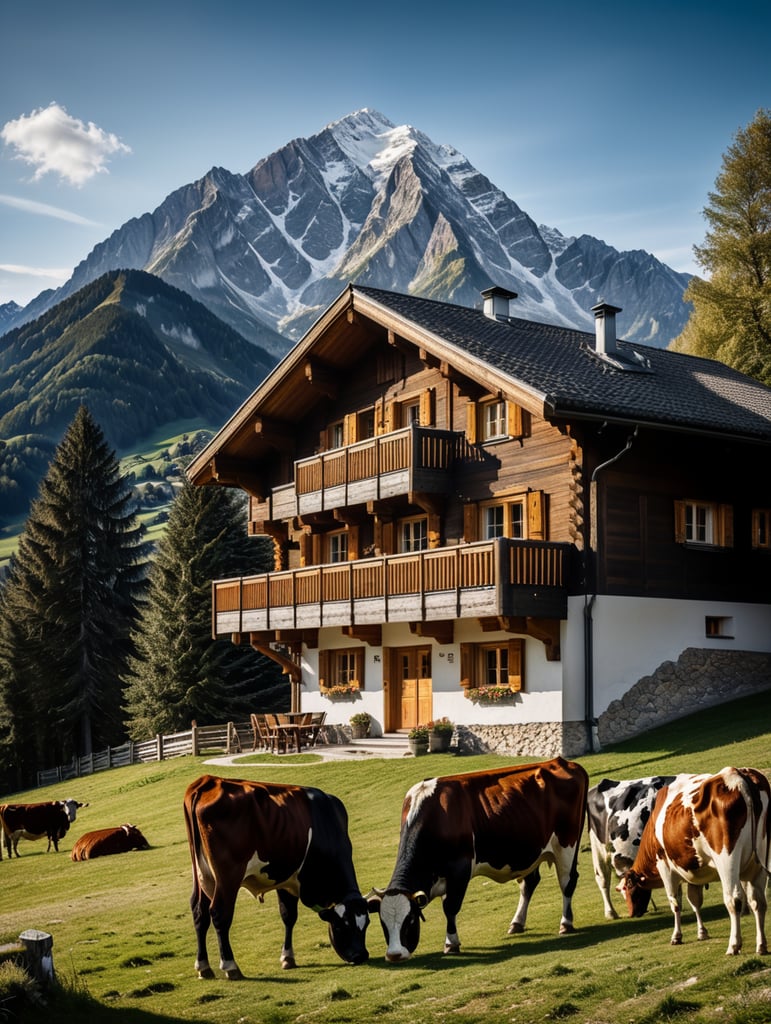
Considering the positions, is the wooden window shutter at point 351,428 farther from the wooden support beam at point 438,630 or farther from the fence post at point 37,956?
the fence post at point 37,956

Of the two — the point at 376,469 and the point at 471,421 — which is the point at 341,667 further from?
the point at 471,421

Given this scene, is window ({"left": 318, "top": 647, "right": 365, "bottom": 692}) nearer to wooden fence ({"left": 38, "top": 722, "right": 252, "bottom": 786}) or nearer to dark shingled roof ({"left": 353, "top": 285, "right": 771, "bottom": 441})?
wooden fence ({"left": 38, "top": 722, "right": 252, "bottom": 786})

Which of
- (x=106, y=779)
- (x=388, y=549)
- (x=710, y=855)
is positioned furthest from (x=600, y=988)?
(x=106, y=779)

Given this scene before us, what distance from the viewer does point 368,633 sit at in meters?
30.5

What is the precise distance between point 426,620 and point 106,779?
49.6 feet

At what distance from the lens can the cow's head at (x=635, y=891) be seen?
10834 mm

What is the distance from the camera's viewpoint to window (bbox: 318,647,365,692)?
32062mm

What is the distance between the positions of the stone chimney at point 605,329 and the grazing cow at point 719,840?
70.3ft

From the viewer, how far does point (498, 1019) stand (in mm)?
8492

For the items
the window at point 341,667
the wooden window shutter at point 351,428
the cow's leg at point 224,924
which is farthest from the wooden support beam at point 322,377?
the cow's leg at point 224,924

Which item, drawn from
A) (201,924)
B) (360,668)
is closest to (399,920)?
(201,924)

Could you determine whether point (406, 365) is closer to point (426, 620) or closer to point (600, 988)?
point (426, 620)

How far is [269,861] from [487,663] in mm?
17078

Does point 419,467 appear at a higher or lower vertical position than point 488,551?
higher
